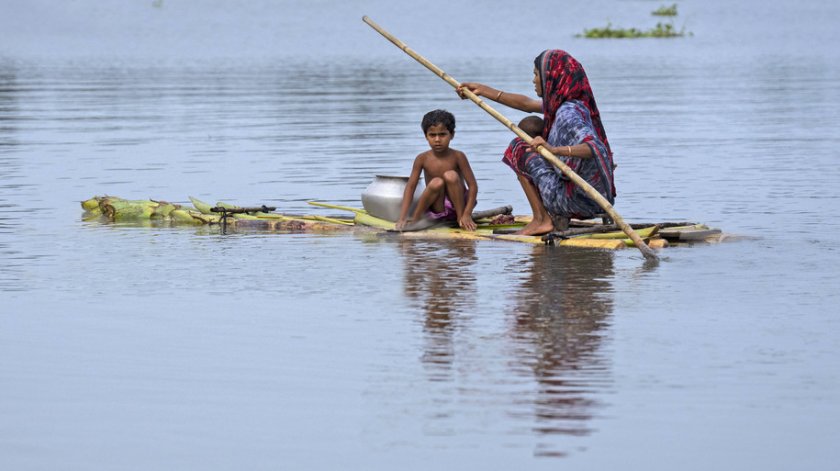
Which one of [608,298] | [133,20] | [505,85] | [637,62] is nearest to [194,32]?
[133,20]

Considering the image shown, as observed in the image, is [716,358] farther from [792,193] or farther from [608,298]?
[792,193]

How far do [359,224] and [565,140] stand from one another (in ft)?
5.54

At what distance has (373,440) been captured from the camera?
20.1 ft

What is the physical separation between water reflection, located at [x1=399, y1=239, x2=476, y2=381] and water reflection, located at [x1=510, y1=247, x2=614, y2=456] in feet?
0.95

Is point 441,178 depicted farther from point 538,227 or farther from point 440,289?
point 440,289

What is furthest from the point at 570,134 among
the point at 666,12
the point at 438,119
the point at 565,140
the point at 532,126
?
the point at 666,12

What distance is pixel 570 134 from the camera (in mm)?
10414

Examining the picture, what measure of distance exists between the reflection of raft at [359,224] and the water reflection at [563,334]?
0.23m

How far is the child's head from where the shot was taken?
10.6 m

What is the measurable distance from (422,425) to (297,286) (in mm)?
3062

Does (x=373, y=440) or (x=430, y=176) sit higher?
(x=430, y=176)

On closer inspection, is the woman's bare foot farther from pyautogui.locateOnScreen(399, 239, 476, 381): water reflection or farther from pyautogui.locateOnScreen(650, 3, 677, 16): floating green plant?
pyautogui.locateOnScreen(650, 3, 677, 16): floating green plant

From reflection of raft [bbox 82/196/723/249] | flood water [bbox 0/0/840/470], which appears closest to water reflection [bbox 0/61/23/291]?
flood water [bbox 0/0/840/470]

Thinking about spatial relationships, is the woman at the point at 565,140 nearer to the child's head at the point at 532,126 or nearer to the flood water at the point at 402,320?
the child's head at the point at 532,126
